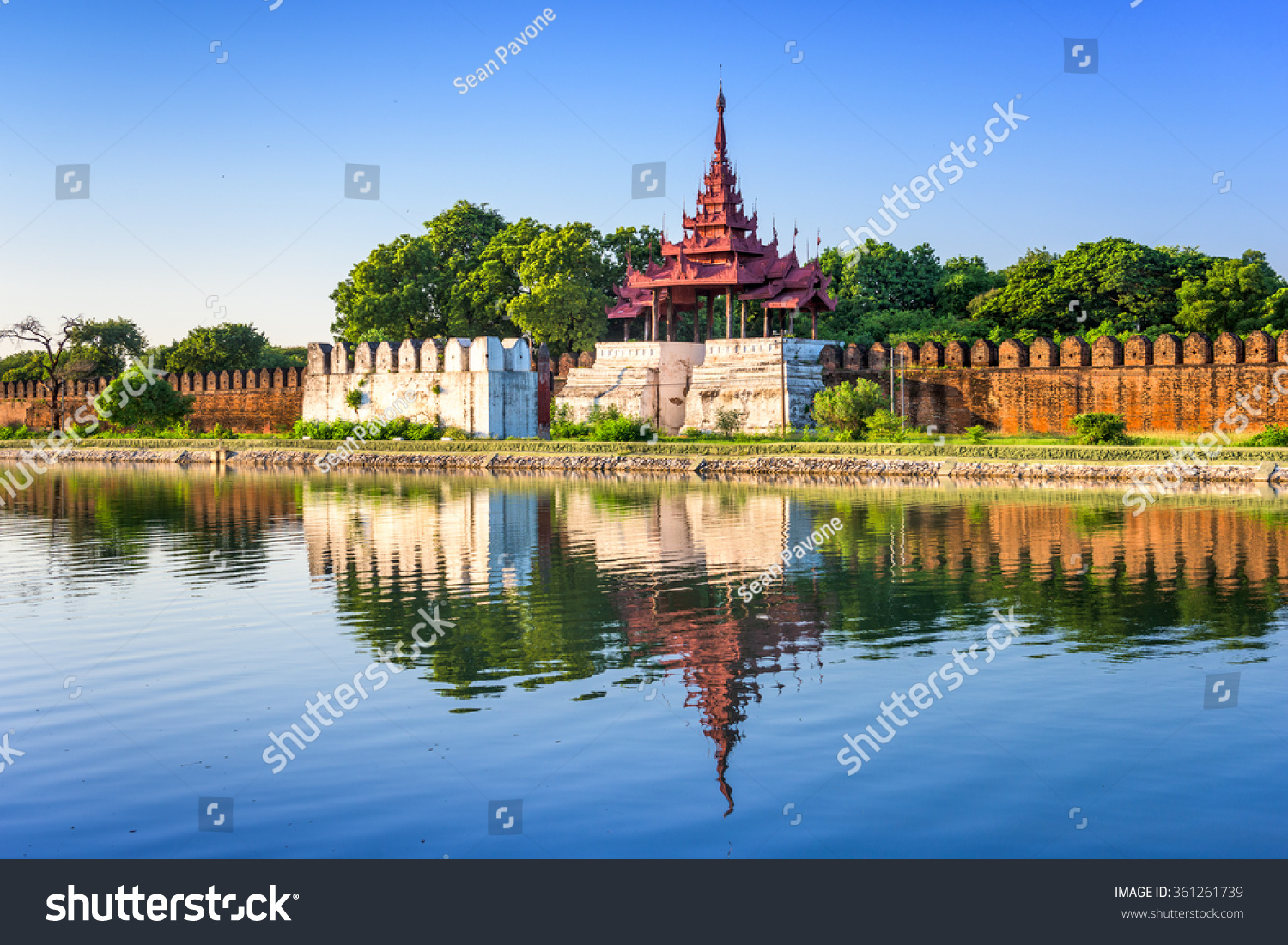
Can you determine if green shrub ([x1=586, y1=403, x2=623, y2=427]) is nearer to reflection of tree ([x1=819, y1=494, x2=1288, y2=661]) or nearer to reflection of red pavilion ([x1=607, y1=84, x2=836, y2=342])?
reflection of red pavilion ([x1=607, y1=84, x2=836, y2=342])

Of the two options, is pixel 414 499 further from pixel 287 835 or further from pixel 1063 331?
pixel 1063 331

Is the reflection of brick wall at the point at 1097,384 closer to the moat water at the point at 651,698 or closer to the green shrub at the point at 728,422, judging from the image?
the green shrub at the point at 728,422

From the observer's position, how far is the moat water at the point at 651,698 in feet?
18.8

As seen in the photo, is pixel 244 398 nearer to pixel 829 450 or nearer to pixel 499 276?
pixel 499 276

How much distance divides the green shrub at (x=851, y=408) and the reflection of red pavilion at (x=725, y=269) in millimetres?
6087

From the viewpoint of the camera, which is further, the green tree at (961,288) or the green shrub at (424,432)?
the green tree at (961,288)

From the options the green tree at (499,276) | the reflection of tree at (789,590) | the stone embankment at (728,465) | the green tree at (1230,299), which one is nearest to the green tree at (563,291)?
the green tree at (499,276)

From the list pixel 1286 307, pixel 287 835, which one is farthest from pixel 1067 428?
pixel 287 835

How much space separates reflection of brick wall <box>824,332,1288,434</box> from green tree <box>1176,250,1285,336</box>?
30.5 ft

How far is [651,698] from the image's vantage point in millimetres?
7898

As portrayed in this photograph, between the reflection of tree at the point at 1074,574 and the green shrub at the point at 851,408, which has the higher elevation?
the green shrub at the point at 851,408

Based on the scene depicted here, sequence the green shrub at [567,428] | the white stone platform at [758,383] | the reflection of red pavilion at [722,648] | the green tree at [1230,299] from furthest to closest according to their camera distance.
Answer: the green tree at [1230,299]
the white stone platform at [758,383]
the green shrub at [567,428]
the reflection of red pavilion at [722,648]

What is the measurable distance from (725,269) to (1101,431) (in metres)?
13.9

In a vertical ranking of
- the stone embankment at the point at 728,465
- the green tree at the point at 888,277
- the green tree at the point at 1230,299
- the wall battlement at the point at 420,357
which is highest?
the green tree at the point at 888,277
